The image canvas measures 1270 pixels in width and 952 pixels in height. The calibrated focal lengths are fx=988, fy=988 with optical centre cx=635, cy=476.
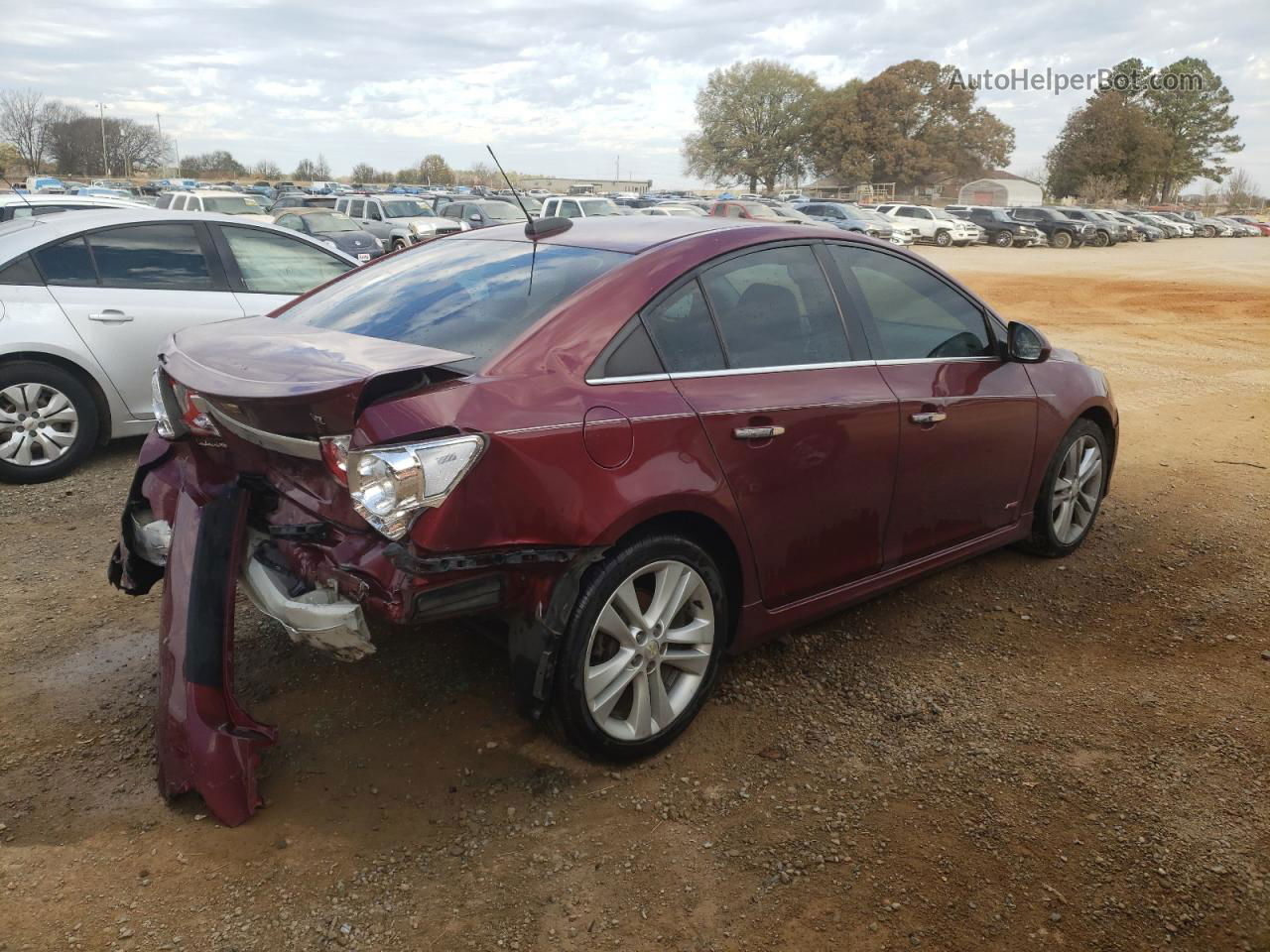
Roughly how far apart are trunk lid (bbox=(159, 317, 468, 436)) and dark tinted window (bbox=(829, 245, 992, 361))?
1.70m

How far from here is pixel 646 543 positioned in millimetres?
2920

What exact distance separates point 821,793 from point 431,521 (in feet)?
4.79

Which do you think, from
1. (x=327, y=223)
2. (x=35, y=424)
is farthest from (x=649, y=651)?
(x=327, y=223)

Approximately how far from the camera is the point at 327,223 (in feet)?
65.6

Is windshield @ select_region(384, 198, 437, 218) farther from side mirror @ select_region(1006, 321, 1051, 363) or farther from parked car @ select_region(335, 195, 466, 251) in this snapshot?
side mirror @ select_region(1006, 321, 1051, 363)

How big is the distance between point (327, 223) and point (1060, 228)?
33.1 meters

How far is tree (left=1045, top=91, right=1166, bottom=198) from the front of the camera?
7612 cm

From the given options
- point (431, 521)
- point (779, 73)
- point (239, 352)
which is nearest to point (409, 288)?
point (239, 352)

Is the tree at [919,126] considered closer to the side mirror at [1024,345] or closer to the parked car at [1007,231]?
the parked car at [1007,231]

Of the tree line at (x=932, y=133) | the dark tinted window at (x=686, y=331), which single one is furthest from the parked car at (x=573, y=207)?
the tree line at (x=932, y=133)

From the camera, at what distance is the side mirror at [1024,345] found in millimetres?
4223

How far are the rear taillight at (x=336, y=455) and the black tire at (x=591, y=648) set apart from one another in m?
0.73

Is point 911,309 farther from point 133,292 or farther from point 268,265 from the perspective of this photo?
point 133,292

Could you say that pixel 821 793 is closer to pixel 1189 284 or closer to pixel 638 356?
pixel 638 356
